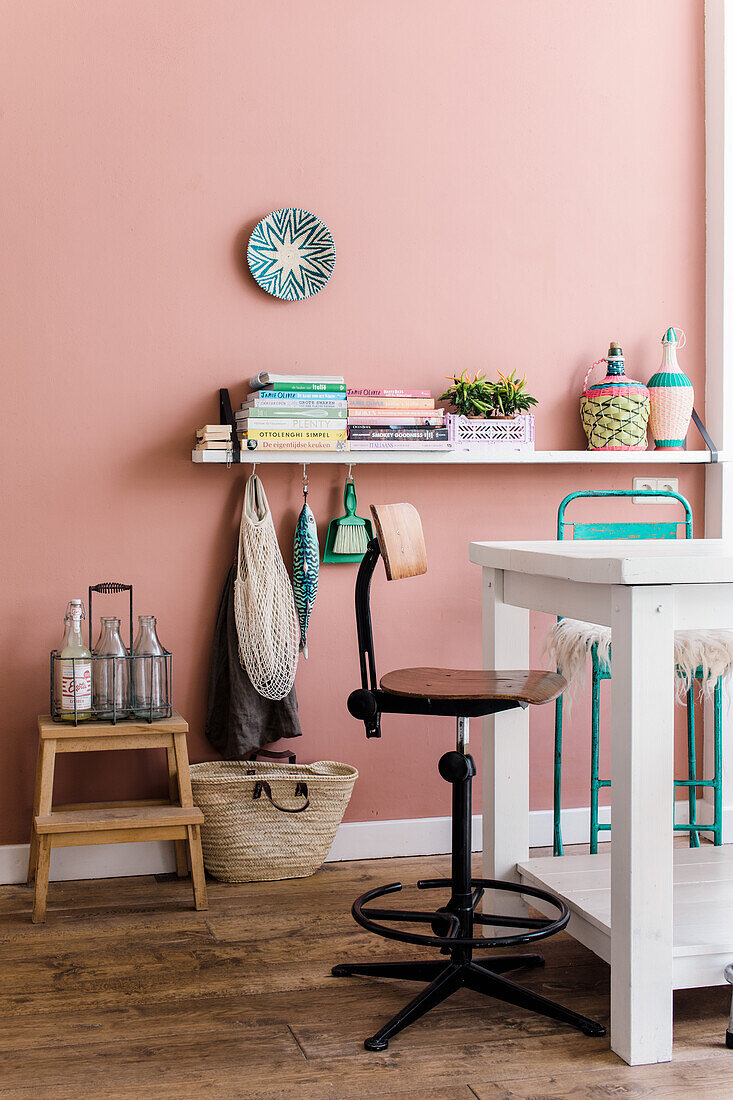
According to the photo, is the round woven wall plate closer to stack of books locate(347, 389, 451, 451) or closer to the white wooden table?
stack of books locate(347, 389, 451, 451)

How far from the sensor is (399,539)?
77.1 inches

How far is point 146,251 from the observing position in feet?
8.80

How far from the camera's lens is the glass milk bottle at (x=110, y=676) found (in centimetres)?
253

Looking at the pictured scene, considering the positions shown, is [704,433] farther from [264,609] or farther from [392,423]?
[264,609]

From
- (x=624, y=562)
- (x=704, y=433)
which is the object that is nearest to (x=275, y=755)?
(x=624, y=562)

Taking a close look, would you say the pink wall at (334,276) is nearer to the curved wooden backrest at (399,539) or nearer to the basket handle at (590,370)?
the basket handle at (590,370)

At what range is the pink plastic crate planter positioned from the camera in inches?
109

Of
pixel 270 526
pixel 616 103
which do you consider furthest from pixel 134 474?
pixel 616 103

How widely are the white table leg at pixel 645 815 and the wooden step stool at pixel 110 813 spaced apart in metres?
1.08

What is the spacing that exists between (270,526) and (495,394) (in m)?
0.69

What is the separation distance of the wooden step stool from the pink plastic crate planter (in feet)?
3.28

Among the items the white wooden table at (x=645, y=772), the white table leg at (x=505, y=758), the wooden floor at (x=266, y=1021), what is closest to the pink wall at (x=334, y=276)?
the wooden floor at (x=266, y=1021)

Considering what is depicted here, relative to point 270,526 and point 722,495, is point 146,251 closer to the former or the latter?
point 270,526

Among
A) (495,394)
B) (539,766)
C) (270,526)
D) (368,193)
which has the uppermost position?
(368,193)
